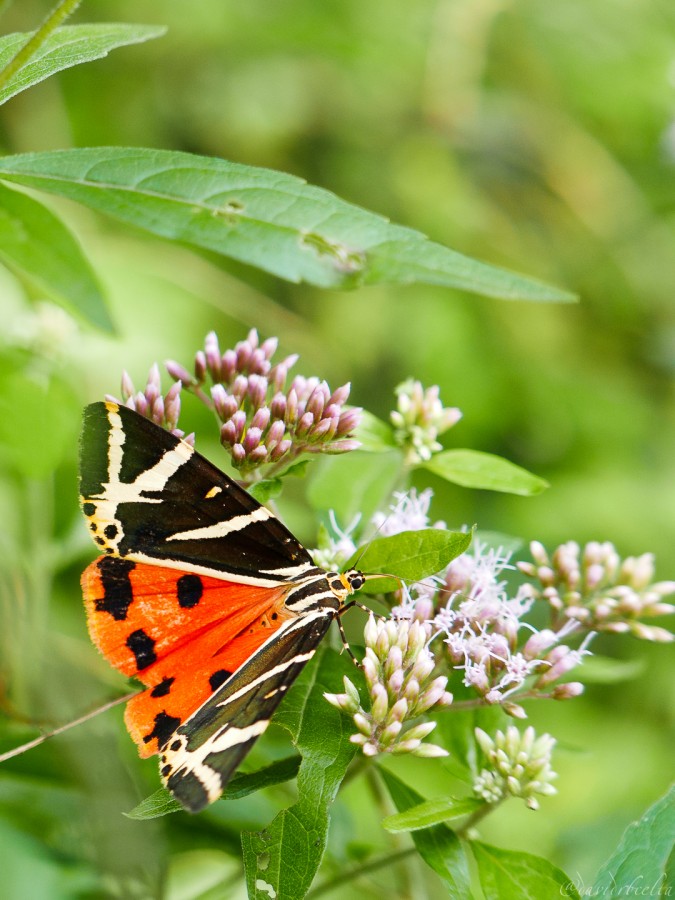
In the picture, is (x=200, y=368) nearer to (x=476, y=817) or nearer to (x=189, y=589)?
(x=189, y=589)

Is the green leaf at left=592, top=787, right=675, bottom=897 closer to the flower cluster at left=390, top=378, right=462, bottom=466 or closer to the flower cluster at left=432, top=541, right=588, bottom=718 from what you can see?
the flower cluster at left=432, top=541, right=588, bottom=718

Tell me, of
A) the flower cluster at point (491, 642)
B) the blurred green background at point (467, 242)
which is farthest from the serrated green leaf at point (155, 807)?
the blurred green background at point (467, 242)

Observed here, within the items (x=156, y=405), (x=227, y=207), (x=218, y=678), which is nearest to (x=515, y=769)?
(x=218, y=678)

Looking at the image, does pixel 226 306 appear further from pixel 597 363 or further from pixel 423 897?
pixel 423 897

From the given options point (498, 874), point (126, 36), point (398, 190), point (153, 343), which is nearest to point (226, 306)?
point (153, 343)

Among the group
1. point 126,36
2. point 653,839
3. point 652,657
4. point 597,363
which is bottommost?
point 652,657

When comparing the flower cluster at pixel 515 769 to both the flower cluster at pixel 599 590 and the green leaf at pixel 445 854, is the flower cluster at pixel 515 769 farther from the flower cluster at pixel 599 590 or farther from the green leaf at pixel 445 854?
the flower cluster at pixel 599 590
